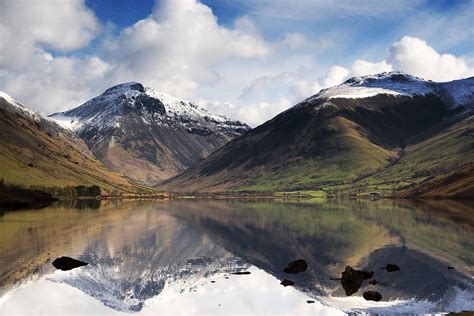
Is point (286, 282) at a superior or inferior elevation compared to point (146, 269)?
superior

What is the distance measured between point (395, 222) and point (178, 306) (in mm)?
114034

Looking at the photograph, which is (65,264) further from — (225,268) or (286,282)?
(286,282)

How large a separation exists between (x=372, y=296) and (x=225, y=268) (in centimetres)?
3153

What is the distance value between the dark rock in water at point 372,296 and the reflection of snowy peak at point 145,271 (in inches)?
882

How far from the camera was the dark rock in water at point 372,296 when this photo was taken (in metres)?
60.7

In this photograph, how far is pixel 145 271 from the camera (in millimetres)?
86188

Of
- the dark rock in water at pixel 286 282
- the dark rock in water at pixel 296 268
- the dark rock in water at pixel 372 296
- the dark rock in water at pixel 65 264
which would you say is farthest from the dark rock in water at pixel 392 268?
the dark rock in water at pixel 65 264

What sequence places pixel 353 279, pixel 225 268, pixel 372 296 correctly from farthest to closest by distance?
pixel 225 268, pixel 353 279, pixel 372 296

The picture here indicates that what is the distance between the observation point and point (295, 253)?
333ft

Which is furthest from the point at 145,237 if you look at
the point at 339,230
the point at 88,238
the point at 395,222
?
the point at 395,222

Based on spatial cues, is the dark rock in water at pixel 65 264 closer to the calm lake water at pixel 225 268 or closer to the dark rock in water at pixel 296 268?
the calm lake water at pixel 225 268

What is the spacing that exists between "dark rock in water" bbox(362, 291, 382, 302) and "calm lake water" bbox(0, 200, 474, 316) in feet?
1.98

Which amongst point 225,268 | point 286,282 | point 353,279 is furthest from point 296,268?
point 353,279

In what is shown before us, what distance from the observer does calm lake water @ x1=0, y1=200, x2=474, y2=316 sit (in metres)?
61.3
